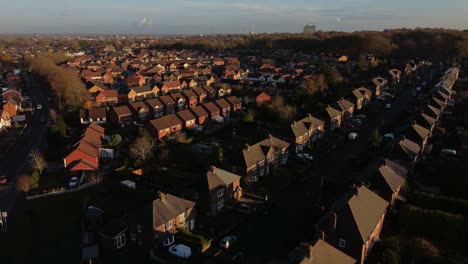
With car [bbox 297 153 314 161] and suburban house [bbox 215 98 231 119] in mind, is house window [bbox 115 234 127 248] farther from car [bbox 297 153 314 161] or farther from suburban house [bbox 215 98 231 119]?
suburban house [bbox 215 98 231 119]

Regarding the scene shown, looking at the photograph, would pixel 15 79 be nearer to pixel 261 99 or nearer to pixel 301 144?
pixel 261 99

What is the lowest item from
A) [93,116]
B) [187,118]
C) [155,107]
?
[93,116]

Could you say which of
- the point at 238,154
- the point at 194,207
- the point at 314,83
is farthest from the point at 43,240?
the point at 314,83

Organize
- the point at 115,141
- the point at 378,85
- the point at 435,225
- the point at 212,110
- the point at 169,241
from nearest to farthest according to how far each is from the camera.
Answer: the point at 435,225, the point at 169,241, the point at 115,141, the point at 212,110, the point at 378,85

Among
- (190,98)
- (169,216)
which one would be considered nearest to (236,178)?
(169,216)

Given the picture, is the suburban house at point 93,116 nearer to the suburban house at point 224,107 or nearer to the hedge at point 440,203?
the suburban house at point 224,107

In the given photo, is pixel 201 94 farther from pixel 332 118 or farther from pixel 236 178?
pixel 236 178
